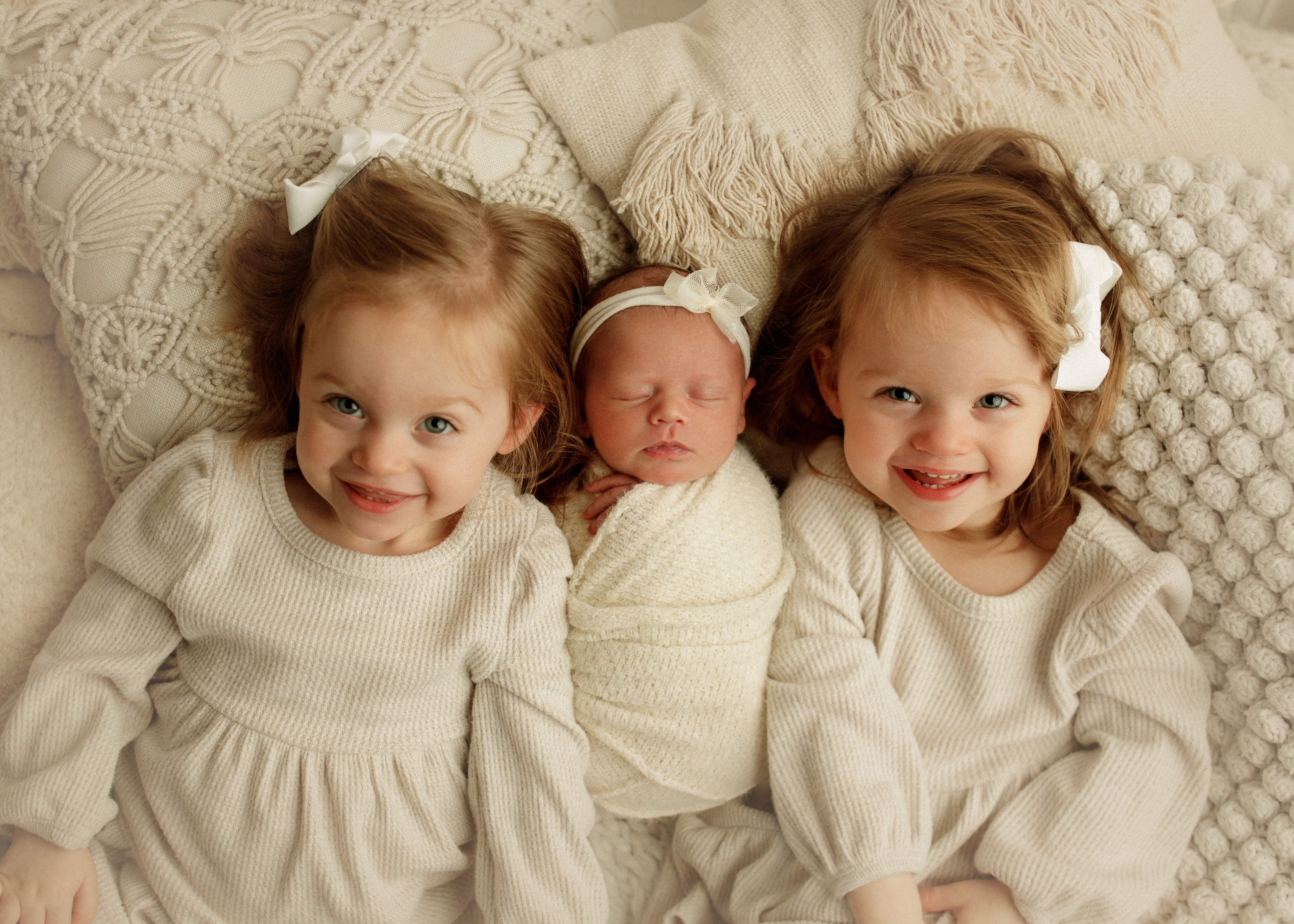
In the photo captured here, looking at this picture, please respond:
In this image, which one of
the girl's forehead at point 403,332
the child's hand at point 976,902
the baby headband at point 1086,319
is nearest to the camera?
the girl's forehead at point 403,332

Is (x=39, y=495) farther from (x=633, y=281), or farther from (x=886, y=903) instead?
(x=886, y=903)

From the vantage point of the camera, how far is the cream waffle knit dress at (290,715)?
49.9 inches

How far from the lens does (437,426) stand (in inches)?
47.5

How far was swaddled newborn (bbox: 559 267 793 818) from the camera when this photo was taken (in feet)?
4.36

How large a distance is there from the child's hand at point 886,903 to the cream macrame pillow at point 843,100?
93cm

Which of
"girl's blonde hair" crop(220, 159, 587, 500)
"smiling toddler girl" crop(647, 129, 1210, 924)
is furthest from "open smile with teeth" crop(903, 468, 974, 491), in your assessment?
"girl's blonde hair" crop(220, 159, 587, 500)

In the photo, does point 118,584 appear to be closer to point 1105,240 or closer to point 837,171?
point 837,171

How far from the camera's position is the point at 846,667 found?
1381 millimetres

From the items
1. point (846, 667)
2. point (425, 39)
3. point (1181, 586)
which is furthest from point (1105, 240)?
point (425, 39)

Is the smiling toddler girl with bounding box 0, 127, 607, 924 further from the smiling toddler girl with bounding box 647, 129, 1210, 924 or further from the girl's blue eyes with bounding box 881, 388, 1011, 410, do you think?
the girl's blue eyes with bounding box 881, 388, 1011, 410

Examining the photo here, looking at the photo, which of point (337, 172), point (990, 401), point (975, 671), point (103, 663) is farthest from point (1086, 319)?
point (103, 663)

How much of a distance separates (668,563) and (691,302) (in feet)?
1.20

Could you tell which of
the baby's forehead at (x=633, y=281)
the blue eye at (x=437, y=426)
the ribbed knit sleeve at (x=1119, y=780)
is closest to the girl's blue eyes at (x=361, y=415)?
the blue eye at (x=437, y=426)

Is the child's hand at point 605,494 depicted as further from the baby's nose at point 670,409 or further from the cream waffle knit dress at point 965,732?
the cream waffle knit dress at point 965,732
